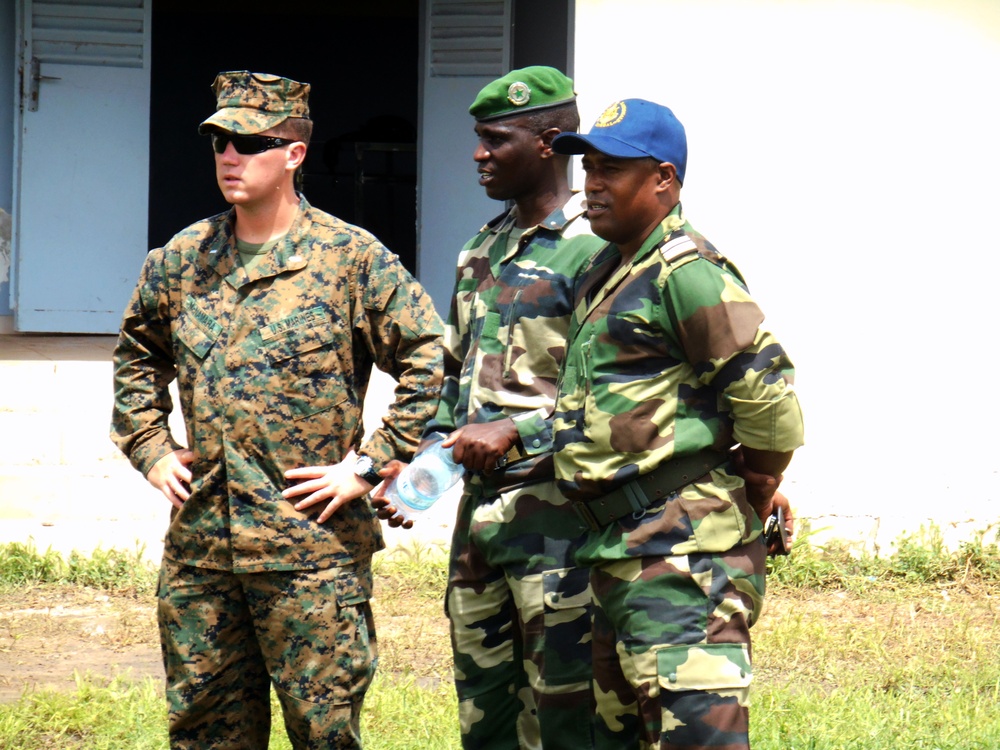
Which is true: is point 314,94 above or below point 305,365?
above

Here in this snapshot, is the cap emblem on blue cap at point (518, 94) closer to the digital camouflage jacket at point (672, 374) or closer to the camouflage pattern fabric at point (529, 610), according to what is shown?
the digital camouflage jacket at point (672, 374)

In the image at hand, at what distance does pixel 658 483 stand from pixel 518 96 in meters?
1.00

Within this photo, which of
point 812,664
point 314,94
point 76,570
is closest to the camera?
point 812,664

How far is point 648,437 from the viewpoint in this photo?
2605mm

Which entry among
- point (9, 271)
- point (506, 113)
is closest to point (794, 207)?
point (506, 113)

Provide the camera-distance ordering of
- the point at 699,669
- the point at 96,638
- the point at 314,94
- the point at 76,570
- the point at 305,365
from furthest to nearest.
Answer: the point at 314,94 < the point at 76,570 < the point at 96,638 < the point at 305,365 < the point at 699,669

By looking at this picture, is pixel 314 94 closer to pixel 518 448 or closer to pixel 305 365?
pixel 305 365

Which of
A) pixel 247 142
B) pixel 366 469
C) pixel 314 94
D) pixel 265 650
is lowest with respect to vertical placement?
pixel 265 650

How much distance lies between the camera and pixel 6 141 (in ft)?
24.7

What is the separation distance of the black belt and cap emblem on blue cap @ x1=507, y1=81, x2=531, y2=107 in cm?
96

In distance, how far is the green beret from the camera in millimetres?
3059

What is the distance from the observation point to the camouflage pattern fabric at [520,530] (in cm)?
293

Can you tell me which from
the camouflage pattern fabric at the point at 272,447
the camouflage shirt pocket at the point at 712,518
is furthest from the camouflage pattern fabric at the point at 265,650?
the camouflage shirt pocket at the point at 712,518

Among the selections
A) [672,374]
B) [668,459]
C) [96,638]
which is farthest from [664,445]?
[96,638]
